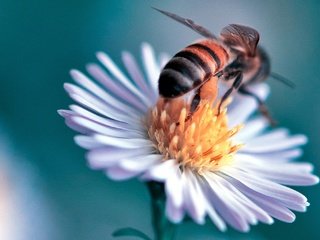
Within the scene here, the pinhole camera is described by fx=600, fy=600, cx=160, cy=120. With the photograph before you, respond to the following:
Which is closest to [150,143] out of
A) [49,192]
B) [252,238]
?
[49,192]

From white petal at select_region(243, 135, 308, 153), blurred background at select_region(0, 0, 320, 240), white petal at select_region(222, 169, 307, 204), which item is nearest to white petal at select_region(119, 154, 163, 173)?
white petal at select_region(222, 169, 307, 204)

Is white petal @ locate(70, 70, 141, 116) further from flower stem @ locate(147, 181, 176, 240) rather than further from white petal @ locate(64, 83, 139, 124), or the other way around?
flower stem @ locate(147, 181, 176, 240)

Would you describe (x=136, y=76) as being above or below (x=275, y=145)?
above

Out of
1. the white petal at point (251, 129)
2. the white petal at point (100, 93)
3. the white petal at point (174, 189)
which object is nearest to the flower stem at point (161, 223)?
the white petal at point (174, 189)

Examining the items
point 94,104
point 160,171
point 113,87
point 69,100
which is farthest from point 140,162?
point 69,100

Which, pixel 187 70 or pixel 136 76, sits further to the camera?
pixel 136 76

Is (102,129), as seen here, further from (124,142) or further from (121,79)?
(121,79)

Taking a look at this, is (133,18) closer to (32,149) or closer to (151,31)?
(151,31)

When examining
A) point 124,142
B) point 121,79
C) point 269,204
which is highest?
point 121,79
